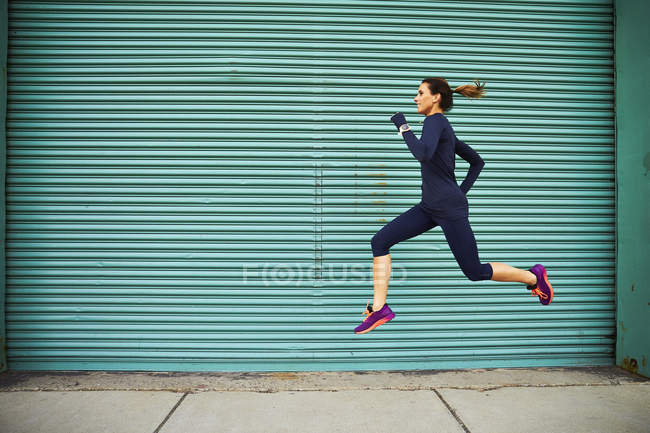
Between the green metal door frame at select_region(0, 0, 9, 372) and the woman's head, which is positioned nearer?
the woman's head

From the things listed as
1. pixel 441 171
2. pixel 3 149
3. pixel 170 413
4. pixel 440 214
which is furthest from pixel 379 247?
pixel 3 149

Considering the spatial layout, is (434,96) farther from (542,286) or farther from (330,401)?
(330,401)

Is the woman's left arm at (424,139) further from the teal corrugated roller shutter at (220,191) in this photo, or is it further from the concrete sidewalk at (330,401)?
the concrete sidewalk at (330,401)

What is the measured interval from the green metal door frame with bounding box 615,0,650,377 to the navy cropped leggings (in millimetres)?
2031

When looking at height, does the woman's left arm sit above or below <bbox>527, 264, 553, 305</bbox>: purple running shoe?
above

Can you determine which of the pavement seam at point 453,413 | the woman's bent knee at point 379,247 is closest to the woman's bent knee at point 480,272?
the woman's bent knee at point 379,247

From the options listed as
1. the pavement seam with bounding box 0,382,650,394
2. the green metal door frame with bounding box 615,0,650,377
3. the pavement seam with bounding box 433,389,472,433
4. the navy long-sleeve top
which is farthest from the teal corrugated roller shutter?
the navy long-sleeve top

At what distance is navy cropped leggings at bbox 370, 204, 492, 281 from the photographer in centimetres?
304

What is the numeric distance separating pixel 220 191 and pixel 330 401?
2187 mm

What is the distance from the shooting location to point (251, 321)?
417 centimetres

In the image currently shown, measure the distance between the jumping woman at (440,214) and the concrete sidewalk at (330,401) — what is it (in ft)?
2.59

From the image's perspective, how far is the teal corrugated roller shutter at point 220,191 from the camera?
4148 mm

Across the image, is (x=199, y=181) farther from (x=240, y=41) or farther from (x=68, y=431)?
(x=68, y=431)

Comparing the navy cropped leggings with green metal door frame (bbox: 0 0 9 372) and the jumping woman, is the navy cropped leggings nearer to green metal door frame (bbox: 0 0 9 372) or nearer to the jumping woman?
the jumping woman
